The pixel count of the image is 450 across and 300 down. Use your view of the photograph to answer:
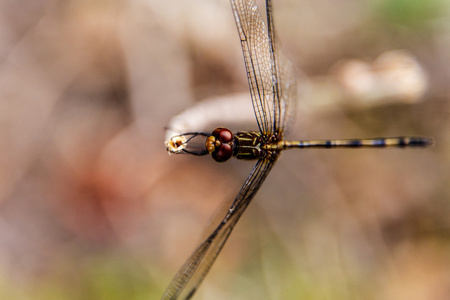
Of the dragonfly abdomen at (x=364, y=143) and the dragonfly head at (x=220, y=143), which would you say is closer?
the dragonfly head at (x=220, y=143)

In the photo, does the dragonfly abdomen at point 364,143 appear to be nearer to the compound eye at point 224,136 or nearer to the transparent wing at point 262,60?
the transparent wing at point 262,60

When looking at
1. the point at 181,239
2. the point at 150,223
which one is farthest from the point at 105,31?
the point at 181,239

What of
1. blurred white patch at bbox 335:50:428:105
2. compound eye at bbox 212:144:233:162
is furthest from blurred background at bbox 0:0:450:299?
compound eye at bbox 212:144:233:162

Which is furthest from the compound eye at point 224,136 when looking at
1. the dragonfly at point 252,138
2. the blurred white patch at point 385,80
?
the blurred white patch at point 385,80

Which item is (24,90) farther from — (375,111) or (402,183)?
(402,183)

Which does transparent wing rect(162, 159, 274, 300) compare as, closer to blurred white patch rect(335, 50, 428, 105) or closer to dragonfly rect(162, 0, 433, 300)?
dragonfly rect(162, 0, 433, 300)

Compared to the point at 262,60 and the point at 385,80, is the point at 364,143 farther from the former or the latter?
the point at 262,60

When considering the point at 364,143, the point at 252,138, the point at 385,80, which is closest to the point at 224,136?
the point at 252,138
